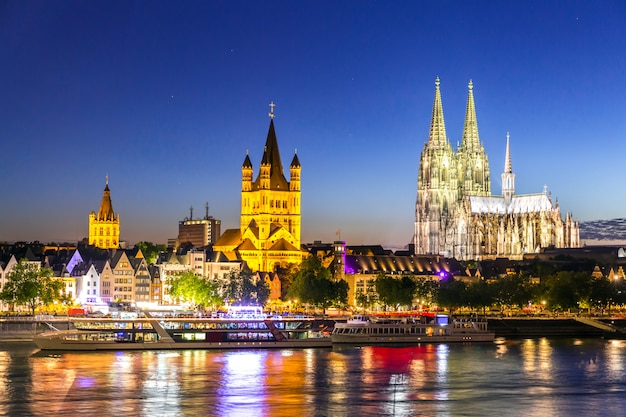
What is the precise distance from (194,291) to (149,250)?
53.9 m

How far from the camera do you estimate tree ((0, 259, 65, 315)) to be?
112438mm

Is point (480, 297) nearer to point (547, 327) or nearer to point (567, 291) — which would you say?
point (567, 291)

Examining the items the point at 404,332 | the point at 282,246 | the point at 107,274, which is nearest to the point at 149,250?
the point at 282,246

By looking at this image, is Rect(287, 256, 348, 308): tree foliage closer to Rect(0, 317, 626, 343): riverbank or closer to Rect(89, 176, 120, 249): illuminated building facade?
Rect(0, 317, 626, 343): riverbank

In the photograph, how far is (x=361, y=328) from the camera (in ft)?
328

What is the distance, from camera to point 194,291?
425ft

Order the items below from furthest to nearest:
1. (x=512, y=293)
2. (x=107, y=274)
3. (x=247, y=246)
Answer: (x=247, y=246) → (x=512, y=293) → (x=107, y=274)

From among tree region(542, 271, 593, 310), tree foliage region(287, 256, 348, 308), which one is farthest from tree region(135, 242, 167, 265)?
tree region(542, 271, 593, 310)

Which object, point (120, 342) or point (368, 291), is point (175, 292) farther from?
point (120, 342)

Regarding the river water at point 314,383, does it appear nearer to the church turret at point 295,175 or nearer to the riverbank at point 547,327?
the riverbank at point 547,327

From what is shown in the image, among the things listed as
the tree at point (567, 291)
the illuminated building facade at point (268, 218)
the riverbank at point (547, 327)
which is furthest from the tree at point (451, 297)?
the illuminated building facade at point (268, 218)

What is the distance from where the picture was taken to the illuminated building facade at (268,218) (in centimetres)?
16138

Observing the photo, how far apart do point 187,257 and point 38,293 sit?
40.7 m

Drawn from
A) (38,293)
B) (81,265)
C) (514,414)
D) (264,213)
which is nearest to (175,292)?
(81,265)
